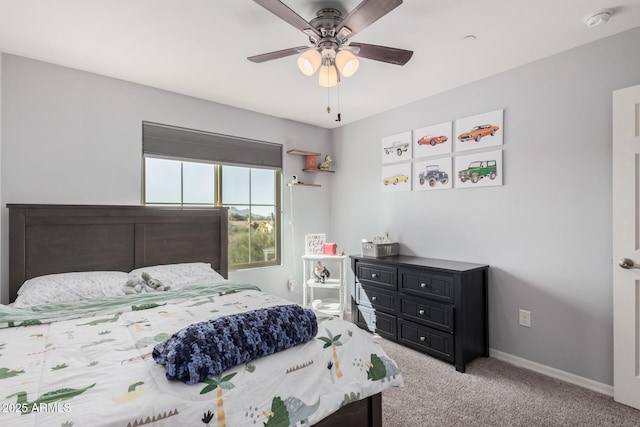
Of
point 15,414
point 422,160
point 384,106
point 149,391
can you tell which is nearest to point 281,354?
point 149,391

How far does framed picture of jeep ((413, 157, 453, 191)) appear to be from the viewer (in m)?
3.11

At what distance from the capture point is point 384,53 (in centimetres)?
192

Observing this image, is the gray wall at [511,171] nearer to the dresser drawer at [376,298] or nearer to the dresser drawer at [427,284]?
the dresser drawer at [427,284]

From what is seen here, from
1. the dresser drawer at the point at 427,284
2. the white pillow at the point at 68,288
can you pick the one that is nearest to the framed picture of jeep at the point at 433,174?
the dresser drawer at the point at 427,284

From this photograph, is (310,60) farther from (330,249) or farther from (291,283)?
(291,283)

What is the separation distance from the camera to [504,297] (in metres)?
2.74

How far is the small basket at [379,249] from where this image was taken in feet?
11.1

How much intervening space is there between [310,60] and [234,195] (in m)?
2.08

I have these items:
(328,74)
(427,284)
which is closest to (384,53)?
(328,74)

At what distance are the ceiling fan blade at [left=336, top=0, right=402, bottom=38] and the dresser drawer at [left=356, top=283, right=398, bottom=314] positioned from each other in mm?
2272

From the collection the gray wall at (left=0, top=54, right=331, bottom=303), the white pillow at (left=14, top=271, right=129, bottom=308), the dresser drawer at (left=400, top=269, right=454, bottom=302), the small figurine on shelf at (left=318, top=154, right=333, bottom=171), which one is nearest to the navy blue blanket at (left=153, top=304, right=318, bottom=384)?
the white pillow at (left=14, top=271, right=129, bottom=308)

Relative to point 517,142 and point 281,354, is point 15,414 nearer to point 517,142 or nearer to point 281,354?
point 281,354

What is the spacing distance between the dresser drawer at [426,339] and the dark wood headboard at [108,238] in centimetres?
182

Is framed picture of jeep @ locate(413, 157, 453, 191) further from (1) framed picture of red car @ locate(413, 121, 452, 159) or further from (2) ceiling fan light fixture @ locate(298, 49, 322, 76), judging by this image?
(2) ceiling fan light fixture @ locate(298, 49, 322, 76)
